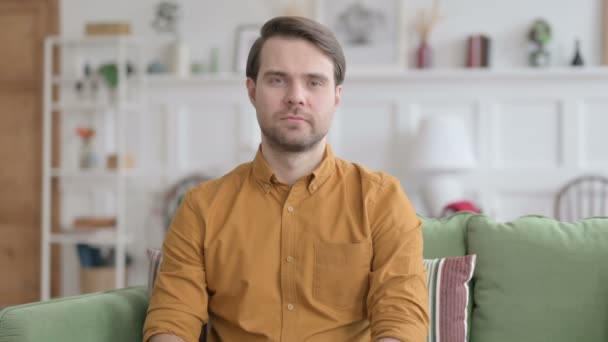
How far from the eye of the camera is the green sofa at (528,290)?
78.0 inches

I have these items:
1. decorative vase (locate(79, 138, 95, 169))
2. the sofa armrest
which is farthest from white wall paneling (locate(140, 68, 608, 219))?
the sofa armrest

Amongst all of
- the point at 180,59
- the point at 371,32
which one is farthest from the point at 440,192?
→ the point at 180,59

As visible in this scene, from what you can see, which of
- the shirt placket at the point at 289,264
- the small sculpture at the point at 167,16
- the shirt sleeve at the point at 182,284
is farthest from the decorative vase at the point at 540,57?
the shirt sleeve at the point at 182,284

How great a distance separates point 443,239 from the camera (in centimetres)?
217

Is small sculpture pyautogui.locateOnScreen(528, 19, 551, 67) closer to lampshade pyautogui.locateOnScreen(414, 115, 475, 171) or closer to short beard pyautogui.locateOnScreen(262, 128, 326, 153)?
lampshade pyautogui.locateOnScreen(414, 115, 475, 171)

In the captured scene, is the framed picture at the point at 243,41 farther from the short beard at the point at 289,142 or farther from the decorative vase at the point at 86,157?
the short beard at the point at 289,142

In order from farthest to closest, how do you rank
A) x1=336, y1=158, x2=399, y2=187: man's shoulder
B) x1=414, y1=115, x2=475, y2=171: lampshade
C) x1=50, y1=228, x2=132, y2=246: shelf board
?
x1=50, y1=228, x2=132, y2=246: shelf board < x1=414, y1=115, x2=475, y2=171: lampshade < x1=336, y1=158, x2=399, y2=187: man's shoulder

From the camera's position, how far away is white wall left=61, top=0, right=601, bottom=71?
4887mm

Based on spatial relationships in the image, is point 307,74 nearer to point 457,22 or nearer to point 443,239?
point 443,239

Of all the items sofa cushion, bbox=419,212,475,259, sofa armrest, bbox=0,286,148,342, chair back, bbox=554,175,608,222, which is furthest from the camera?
chair back, bbox=554,175,608,222

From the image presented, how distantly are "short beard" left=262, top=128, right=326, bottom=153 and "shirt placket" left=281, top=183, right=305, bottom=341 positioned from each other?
10 cm

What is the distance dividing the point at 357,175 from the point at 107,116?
3.87m

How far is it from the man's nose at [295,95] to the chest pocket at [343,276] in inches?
14.5

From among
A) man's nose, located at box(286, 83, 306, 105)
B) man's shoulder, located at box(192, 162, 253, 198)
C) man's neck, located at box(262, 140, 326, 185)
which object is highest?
man's nose, located at box(286, 83, 306, 105)
